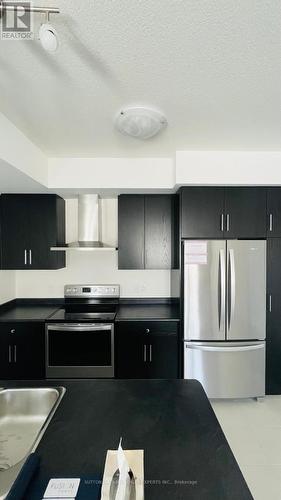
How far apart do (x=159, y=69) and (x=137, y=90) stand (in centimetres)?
22

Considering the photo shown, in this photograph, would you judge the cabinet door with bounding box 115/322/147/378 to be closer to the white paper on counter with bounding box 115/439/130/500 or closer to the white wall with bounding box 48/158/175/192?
the white wall with bounding box 48/158/175/192

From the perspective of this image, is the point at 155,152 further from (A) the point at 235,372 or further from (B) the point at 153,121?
(A) the point at 235,372

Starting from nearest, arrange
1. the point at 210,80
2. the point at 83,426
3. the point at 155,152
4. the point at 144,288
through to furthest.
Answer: the point at 83,426 → the point at 210,80 → the point at 155,152 → the point at 144,288

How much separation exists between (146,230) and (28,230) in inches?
52.1

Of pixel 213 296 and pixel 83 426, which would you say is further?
pixel 213 296

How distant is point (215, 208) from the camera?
2734 millimetres

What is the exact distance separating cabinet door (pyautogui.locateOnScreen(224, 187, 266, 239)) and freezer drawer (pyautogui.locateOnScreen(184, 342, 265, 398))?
113 centimetres

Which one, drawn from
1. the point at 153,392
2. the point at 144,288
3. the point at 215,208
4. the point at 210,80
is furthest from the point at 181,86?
the point at 144,288

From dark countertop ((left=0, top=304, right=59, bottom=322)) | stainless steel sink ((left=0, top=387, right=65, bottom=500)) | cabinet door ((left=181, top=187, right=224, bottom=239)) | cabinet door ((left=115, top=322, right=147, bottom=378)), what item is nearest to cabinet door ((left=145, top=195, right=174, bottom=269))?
cabinet door ((left=181, top=187, right=224, bottom=239))

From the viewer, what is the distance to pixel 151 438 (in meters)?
1.05

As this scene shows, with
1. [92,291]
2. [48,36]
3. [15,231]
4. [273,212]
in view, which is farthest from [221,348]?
[48,36]

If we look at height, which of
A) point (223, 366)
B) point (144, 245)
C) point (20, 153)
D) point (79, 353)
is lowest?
point (223, 366)

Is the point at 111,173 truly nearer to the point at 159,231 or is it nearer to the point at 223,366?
the point at 159,231

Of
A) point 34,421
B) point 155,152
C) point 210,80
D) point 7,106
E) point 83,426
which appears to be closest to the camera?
point 83,426
